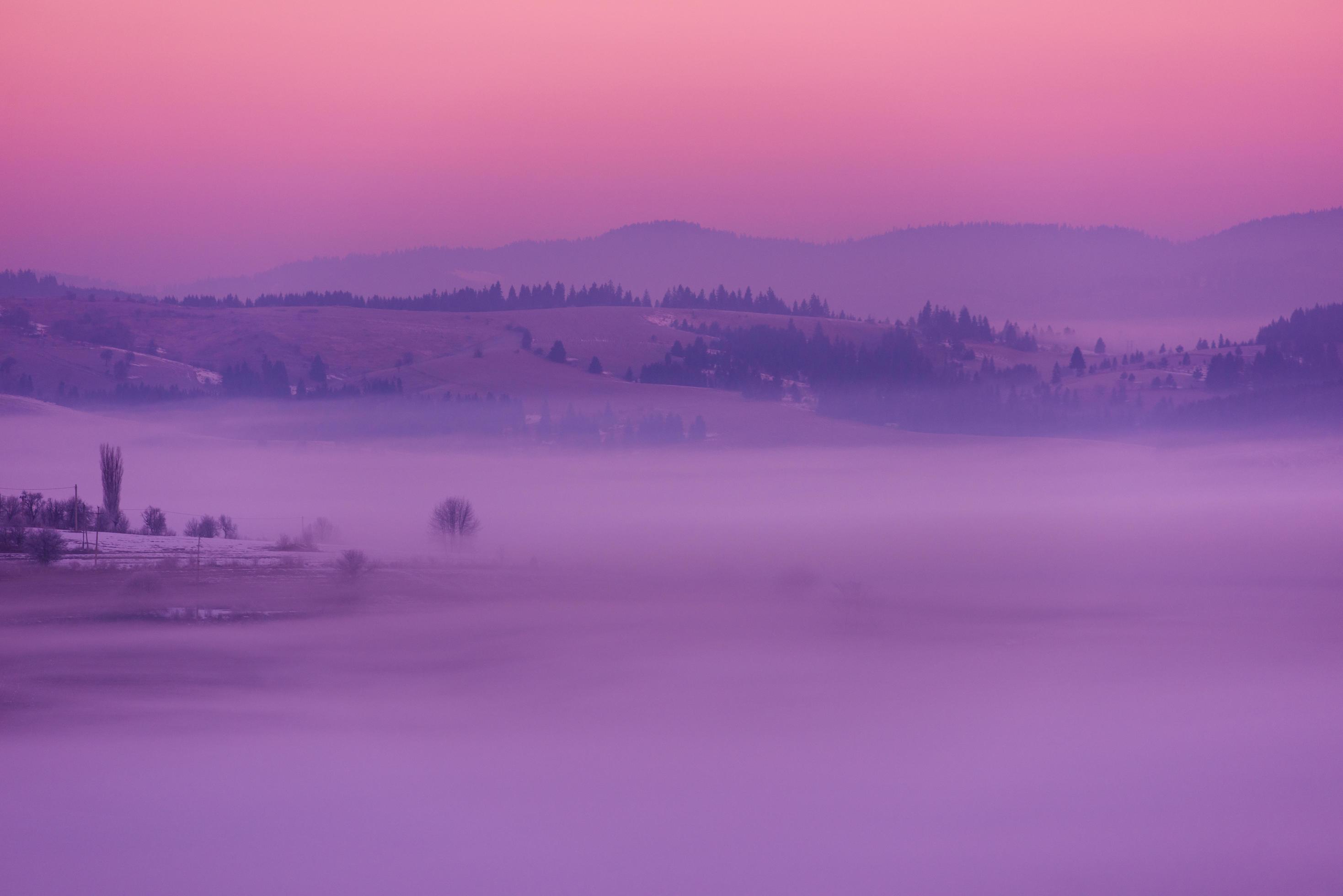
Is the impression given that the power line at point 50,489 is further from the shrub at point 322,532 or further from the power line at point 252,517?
the shrub at point 322,532

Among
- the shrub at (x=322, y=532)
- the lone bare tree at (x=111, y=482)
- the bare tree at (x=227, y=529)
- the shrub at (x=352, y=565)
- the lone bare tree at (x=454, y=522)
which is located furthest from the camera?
the lone bare tree at (x=454, y=522)

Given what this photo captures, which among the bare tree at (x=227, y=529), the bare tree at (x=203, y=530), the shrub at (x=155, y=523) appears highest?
the shrub at (x=155, y=523)

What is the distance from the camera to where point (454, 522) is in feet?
264

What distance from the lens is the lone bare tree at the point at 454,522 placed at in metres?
78.0

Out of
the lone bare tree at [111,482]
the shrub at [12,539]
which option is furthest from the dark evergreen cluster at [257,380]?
the shrub at [12,539]

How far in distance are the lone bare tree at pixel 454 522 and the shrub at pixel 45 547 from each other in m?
28.5

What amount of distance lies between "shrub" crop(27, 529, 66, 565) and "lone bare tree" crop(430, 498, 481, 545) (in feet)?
93.5

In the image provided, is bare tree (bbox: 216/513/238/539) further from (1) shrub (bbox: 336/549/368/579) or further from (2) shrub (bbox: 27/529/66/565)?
(2) shrub (bbox: 27/529/66/565)

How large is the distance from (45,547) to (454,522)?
36278 millimetres

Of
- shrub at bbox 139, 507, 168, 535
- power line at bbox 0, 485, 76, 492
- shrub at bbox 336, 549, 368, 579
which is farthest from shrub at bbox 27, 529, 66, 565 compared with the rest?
power line at bbox 0, 485, 76, 492

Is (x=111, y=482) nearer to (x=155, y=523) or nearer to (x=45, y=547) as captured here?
(x=155, y=523)

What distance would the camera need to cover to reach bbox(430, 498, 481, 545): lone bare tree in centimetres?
7800

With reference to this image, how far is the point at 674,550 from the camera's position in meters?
90.0

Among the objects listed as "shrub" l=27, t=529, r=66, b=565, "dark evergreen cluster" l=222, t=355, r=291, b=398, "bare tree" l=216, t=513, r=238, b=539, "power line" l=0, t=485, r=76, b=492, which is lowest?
"power line" l=0, t=485, r=76, b=492
